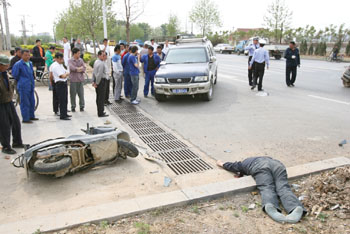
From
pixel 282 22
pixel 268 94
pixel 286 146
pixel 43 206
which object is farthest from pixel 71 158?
pixel 282 22

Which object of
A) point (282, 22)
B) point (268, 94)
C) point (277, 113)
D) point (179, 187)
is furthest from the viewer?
point (282, 22)

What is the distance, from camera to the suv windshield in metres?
10.3

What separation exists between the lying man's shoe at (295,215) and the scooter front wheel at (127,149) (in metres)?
2.53

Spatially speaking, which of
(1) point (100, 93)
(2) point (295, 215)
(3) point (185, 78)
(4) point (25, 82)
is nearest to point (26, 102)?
(4) point (25, 82)

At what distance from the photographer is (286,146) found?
5.67 m

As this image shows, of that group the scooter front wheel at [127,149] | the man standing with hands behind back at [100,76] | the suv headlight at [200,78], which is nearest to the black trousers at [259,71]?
the suv headlight at [200,78]

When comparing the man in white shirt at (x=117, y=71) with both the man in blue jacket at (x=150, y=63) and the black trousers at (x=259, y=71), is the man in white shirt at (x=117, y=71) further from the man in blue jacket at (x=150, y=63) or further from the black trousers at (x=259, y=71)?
the black trousers at (x=259, y=71)

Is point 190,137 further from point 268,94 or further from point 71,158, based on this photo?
point 268,94

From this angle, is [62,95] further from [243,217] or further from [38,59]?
[38,59]

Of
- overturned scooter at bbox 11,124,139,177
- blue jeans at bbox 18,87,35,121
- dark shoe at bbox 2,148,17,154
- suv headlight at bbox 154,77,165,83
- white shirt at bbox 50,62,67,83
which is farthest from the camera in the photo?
suv headlight at bbox 154,77,165,83

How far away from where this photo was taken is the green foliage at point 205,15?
2057 inches

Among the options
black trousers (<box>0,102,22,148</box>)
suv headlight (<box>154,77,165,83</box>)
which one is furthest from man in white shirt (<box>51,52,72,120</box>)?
suv headlight (<box>154,77,165,83</box>)

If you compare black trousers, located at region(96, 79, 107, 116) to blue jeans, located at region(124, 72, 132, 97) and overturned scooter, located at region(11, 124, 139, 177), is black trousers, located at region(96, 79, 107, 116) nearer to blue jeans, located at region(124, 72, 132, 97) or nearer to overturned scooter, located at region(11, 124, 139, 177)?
blue jeans, located at region(124, 72, 132, 97)

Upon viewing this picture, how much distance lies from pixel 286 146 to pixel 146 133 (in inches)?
118
